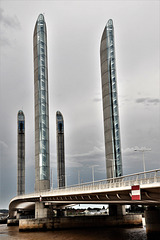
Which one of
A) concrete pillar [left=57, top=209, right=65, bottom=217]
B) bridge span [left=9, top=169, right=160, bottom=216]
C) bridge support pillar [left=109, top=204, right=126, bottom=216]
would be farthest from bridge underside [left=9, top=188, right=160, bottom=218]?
concrete pillar [left=57, top=209, right=65, bottom=217]

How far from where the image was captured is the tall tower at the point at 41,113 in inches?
3248

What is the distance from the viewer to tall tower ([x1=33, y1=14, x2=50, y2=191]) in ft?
271

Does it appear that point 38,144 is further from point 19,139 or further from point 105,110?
point 19,139

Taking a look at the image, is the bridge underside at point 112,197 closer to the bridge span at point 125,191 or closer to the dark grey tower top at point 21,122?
the bridge span at point 125,191

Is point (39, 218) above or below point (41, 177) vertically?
below

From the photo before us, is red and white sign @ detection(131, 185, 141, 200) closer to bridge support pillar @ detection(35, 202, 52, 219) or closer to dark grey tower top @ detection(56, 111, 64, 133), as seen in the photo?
bridge support pillar @ detection(35, 202, 52, 219)

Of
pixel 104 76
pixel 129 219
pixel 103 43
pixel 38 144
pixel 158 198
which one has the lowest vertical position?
pixel 129 219

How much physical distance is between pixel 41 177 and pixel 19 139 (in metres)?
39.5

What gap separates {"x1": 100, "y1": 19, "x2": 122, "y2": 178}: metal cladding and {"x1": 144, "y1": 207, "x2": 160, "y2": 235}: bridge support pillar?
23.0 meters

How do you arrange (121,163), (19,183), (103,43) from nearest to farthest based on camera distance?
(121,163)
(103,43)
(19,183)

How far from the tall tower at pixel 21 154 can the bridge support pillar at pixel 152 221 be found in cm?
7442

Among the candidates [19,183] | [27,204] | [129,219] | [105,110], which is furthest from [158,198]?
[19,183]

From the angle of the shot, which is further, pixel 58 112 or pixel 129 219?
pixel 58 112

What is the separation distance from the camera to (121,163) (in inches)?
2844
